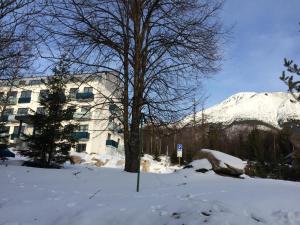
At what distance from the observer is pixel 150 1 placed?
14.4m

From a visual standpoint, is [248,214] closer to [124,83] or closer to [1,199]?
[1,199]

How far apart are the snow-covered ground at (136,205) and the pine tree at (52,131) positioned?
5528mm

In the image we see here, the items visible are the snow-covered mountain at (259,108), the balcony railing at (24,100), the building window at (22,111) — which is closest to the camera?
the building window at (22,111)

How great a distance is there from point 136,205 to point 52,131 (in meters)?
9.61

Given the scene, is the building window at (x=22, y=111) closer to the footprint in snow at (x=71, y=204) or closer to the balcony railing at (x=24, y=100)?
the balcony railing at (x=24, y=100)

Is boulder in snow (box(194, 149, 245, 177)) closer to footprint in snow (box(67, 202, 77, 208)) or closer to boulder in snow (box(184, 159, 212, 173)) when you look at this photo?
boulder in snow (box(184, 159, 212, 173))

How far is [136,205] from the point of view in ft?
22.0

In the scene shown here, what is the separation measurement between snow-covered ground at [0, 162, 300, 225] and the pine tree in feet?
18.1

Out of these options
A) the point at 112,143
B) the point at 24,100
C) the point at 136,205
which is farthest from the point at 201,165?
the point at 24,100

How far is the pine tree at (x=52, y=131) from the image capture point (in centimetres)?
1536

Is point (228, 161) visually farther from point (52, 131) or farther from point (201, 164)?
point (52, 131)

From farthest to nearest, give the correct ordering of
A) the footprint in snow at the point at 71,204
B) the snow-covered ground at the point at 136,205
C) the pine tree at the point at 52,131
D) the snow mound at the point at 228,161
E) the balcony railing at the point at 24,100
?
the balcony railing at the point at 24,100, the pine tree at the point at 52,131, the snow mound at the point at 228,161, the footprint in snow at the point at 71,204, the snow-covered ground at the point at 136,205

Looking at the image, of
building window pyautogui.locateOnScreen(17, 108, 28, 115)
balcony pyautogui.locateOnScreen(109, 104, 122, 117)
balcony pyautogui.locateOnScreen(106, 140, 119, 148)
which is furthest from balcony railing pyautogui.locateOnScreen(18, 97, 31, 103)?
balcony pyautogui.locateOnScreen(109, 104, 122, 117)

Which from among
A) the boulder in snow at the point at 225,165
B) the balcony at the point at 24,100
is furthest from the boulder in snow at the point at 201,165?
the balcony at the point at 24,100
